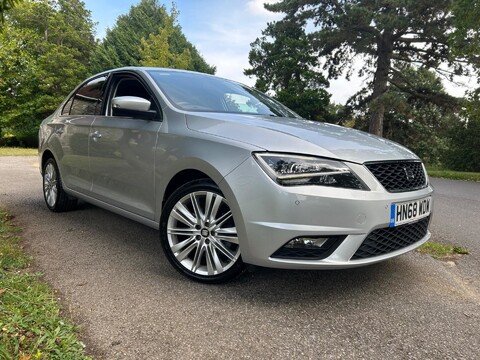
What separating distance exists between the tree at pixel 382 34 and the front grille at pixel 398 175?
1516 cm

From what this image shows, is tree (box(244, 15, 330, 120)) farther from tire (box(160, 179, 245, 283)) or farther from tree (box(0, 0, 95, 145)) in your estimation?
tire (box(160, 179, 245, 283))

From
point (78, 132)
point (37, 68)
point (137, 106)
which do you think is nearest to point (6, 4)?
point (137, 106)

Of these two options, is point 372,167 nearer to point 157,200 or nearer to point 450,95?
point 157,200

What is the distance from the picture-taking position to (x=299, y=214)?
2168mm

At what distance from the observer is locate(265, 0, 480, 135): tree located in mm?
16672

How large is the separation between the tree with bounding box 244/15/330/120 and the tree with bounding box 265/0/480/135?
2.04 m

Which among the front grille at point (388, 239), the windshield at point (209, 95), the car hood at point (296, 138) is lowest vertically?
the front grille at point (388, 239)

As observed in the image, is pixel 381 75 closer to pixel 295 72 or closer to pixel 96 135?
pixel 295 72

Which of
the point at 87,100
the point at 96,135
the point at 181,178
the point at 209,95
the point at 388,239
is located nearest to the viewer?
the point at 388,239

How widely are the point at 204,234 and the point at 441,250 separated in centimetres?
256

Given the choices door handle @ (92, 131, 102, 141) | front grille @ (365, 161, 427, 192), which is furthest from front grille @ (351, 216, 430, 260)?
door handle @ (92, 131, 102, 141)

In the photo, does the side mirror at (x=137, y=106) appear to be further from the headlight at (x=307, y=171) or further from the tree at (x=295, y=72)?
the tree at (x=295, y=72)

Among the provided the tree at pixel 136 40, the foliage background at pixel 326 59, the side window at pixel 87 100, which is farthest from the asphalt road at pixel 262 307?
the tree at pixel 136 40

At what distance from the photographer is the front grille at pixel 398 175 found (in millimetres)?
2373
